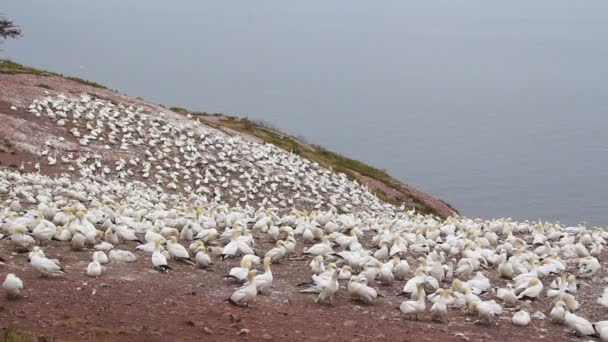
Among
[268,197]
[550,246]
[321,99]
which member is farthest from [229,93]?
[550,246]

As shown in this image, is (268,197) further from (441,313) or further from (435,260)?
(441,313)

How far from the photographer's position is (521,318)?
13.9 m

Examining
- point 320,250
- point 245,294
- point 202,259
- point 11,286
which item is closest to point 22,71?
point 320,250

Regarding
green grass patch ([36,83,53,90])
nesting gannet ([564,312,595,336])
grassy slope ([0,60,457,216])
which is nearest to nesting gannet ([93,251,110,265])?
nesting gannet ([564,312,595,336])

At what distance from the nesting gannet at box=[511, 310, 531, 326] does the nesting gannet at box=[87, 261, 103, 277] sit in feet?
27.1

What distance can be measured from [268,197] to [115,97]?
1579 cm

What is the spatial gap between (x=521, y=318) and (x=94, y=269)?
8.47m

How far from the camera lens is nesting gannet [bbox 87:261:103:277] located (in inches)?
544

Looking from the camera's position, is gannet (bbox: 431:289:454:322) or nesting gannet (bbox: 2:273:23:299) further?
gannet (bbox: 431:289:454:322)

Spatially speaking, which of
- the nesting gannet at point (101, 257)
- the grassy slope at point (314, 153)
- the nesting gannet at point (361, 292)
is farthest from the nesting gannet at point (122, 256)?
the grassy slope at point (314, 153)

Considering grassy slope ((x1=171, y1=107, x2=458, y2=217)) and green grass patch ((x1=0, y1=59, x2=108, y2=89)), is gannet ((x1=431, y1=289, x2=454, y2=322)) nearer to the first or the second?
grassy slope ((x1=171, y1=107, x2=458, y2=217))

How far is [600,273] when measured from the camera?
19000mm

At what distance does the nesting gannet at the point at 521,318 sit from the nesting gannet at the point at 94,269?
325 inches

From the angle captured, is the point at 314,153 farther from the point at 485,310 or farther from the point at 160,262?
the point at 485,310
